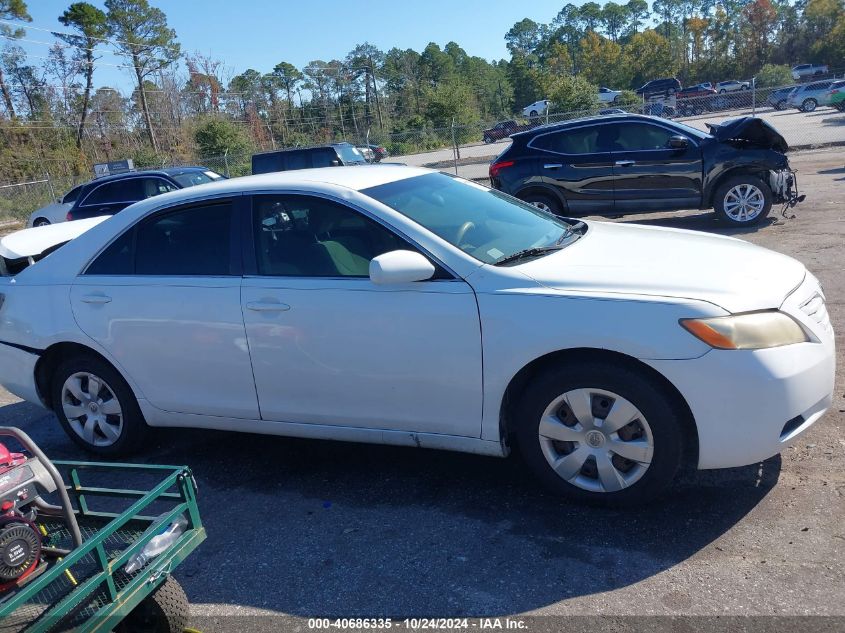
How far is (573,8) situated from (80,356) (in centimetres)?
13323

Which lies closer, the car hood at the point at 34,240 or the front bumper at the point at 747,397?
the front bumper at the point at 747,397

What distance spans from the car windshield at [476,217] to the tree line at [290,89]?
70.5 feet

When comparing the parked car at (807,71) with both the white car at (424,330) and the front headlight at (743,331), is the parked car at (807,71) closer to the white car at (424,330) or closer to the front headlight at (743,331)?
the white car at (424,330)

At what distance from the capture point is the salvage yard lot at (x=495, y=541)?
114 inches

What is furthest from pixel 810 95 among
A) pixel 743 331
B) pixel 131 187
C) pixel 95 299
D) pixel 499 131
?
pixel 95 299

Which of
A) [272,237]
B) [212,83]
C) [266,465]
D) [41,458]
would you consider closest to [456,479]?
[266,465]

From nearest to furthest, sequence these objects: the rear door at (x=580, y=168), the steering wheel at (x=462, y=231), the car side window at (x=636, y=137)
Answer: the steering wheel at (x=462, y=231) → the car side window at (x=636, y=137) → the rear door at (x=580, y=168)

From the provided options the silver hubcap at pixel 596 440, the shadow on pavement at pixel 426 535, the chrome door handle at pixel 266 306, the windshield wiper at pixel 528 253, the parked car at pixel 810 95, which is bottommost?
the shadow on pavement at pixel 426 535

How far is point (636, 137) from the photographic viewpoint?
10.7 m

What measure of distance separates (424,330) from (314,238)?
924 millimetres

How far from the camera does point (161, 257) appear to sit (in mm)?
4414

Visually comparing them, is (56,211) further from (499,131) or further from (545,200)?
(499,131)

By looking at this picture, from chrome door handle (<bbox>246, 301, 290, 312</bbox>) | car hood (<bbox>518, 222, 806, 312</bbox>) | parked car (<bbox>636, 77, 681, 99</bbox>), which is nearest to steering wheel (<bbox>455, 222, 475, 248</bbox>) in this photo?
car hood (<bbox>518, 222, 806, 312</bbox>)

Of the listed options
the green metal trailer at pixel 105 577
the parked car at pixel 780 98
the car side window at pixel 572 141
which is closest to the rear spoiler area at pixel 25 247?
the green metal trailer at pixel 105 577
